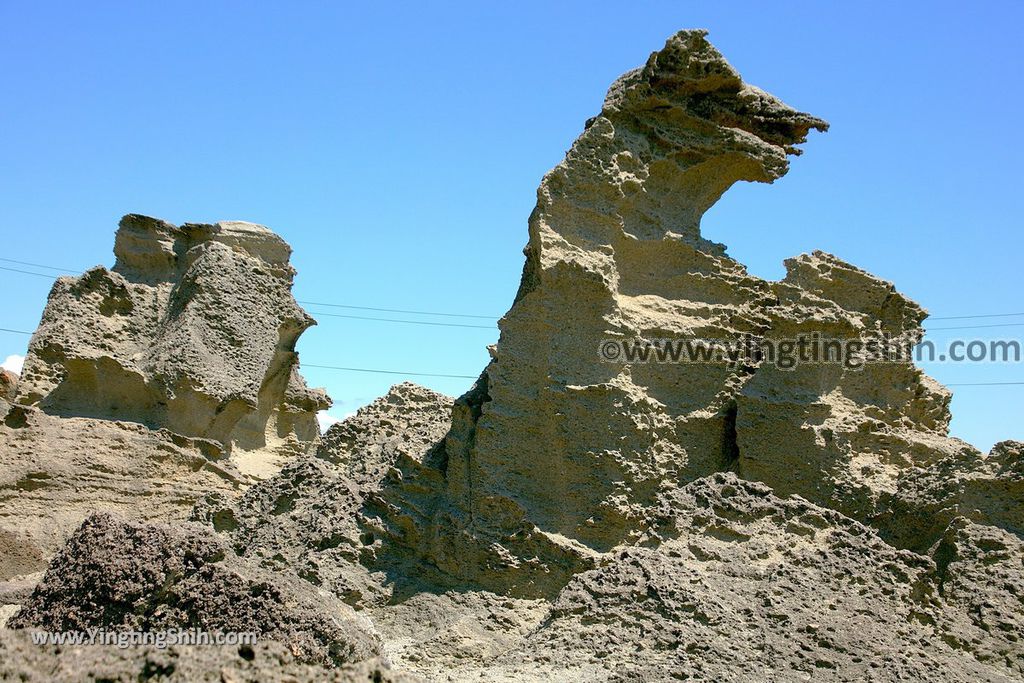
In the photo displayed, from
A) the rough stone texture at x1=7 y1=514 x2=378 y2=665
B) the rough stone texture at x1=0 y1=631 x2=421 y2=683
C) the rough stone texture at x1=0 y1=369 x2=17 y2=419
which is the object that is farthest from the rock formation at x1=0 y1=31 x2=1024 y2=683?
the rough stone texture at x1=0 y1=631 x2=421 y2=683

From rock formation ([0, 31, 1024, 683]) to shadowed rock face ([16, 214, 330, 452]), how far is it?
0.03m

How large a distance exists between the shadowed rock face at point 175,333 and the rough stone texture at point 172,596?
163 inches

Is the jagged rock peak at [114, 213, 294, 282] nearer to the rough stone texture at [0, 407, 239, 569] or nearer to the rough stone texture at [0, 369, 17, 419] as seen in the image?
the rough stone texture at [0, 369, 17, 419]

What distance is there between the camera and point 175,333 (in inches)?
359

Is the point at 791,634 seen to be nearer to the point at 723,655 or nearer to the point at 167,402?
the point at 723,655

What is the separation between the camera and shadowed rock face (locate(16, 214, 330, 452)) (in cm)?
898

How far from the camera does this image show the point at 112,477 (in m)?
8.39

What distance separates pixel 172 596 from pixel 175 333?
4667 millimetres

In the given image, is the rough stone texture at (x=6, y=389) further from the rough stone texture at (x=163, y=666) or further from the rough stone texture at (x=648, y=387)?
the rough stone texture at (x=163, y=666)

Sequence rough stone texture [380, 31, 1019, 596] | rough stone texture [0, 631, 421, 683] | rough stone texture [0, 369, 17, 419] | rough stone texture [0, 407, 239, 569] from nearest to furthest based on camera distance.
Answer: rough stone texture [0, 631, 421, 683] → rough stone texture [380, 31, 1019, 596] → rough stone texture [0, 407, 239, 569] → rough stone texture [0, 369, 17, 419]

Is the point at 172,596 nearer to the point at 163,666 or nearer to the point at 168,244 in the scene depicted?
the point at 163,666

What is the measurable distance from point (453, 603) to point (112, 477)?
3.10 m

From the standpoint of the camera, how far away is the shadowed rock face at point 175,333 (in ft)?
29.5

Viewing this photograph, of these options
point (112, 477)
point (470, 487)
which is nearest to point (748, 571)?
point (470, 487)
